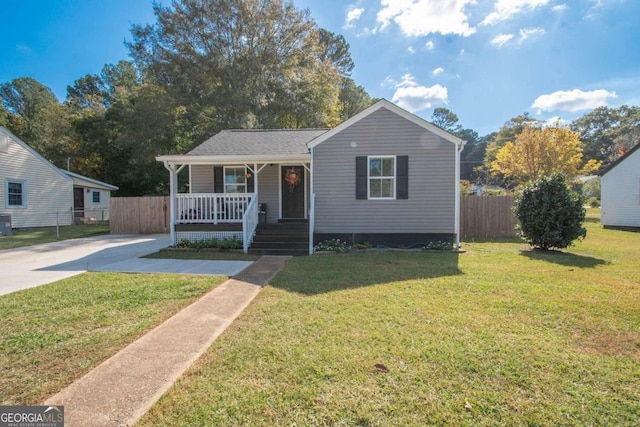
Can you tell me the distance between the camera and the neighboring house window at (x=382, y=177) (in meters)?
9.58

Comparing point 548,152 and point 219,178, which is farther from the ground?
point 548,152

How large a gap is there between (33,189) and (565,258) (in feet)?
81.6

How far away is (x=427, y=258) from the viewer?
8.06 metres

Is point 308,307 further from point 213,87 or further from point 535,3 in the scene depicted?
point 213,87

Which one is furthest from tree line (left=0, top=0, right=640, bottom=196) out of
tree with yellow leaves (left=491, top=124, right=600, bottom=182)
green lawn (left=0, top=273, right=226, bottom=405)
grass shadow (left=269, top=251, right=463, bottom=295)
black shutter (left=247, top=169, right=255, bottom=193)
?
green lawn (left=0, top=273, right=226, bottom=405)

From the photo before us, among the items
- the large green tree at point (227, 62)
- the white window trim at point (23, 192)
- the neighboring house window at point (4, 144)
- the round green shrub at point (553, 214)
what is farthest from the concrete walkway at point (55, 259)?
Result: the large green tree at point (227, 62)

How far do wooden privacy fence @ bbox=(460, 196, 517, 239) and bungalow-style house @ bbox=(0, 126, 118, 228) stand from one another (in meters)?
20.9

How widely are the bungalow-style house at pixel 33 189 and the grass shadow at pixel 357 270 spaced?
Answer: 56.2 ft

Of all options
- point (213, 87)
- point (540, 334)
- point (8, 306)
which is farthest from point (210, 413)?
point (213, 87)

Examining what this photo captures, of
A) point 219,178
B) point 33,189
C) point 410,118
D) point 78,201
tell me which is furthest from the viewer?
point 78,201

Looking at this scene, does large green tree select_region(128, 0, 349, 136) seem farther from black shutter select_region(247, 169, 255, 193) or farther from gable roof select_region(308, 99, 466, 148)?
gable roof select_region(308, 99, 466, 148)

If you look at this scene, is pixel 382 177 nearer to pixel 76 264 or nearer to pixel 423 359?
pixel 423 359

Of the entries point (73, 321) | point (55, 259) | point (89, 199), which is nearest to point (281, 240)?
point (55, 259)

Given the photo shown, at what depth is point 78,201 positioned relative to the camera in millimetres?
22125
